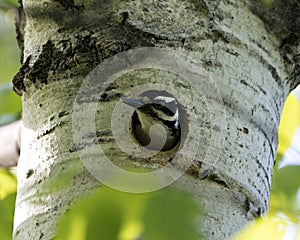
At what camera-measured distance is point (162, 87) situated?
686mm

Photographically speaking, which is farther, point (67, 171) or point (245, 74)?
point (245, 74)

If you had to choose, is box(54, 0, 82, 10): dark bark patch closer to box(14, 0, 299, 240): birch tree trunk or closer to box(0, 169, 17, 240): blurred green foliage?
box(14, 0, 299, 240): birch tree trunk

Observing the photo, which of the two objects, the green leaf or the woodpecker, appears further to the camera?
the green leaf

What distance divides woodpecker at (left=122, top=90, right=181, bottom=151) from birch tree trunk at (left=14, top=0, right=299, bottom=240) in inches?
0.4

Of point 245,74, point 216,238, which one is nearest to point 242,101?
point 245,74

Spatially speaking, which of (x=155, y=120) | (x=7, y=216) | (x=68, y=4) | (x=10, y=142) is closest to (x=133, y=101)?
(x=155, y=120)

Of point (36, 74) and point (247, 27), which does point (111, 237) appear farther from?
point (247, 27)

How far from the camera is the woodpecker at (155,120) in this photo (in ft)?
2.17

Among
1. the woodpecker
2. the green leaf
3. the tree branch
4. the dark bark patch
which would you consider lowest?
the green leaf

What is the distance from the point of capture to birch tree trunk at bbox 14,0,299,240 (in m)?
0.65

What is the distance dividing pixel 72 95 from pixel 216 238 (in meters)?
0.19

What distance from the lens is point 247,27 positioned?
0.82 metres

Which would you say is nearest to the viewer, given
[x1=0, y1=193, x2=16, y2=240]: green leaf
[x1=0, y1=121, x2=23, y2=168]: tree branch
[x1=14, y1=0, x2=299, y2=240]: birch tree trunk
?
[x1=14, y1=0, x2=299, y2=240]: birch tree trunk

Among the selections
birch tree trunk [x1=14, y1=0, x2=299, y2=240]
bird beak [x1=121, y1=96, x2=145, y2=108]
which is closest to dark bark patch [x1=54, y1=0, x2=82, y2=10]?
birch tree trunk [x1=14, y1=0, x2=299, y2=240]
